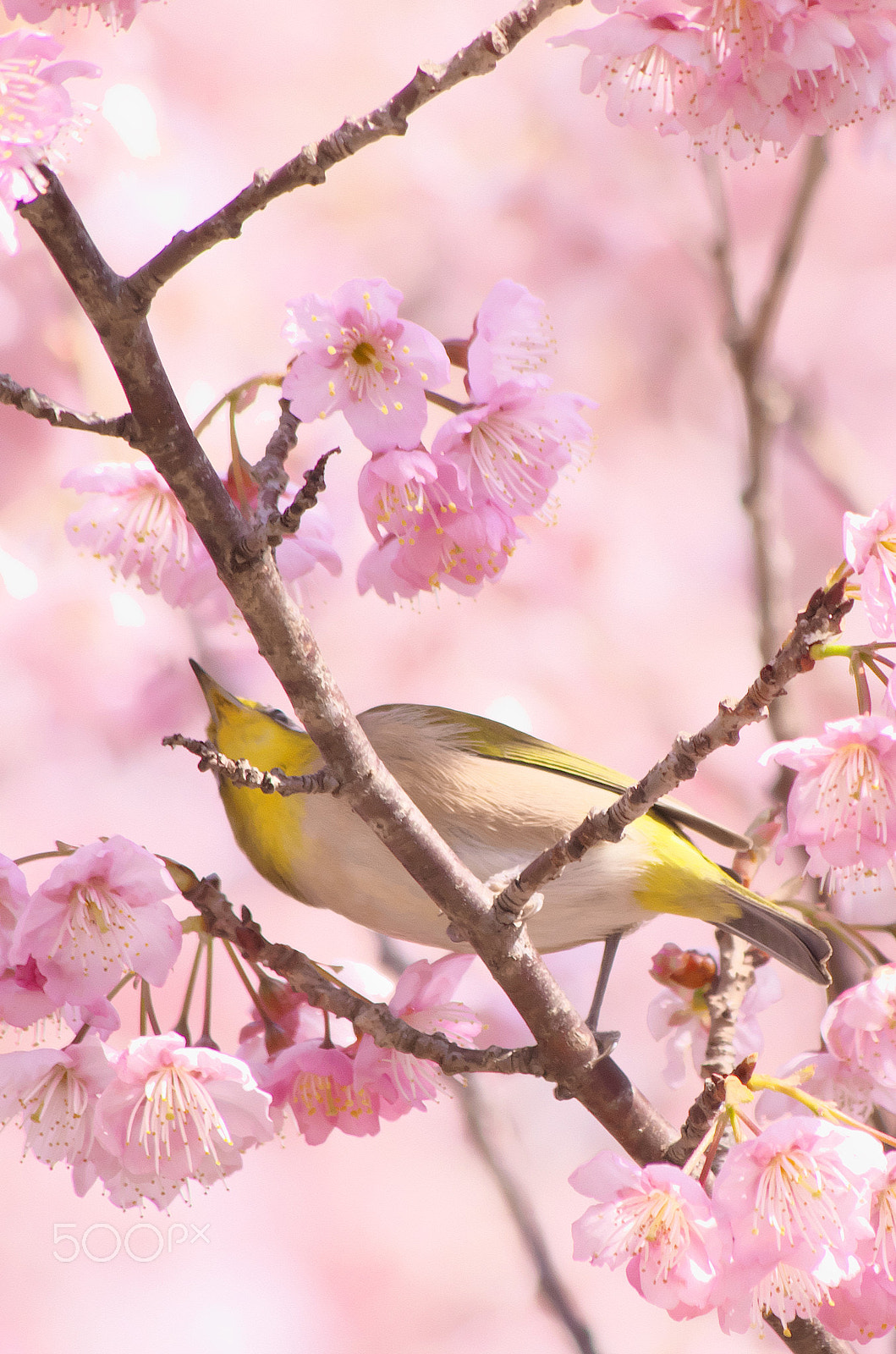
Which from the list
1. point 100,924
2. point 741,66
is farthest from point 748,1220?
point 741,66

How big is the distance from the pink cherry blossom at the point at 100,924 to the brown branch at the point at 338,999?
0.06 meters

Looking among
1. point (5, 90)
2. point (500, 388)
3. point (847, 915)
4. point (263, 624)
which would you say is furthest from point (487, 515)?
point (847, 915)

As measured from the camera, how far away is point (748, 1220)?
2.87ft

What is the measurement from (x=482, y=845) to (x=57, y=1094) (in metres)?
0.49

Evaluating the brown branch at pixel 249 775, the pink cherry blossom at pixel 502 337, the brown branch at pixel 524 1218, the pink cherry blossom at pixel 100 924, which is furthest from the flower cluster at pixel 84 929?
the brown branch at pixel 524 1218

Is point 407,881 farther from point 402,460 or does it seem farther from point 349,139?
point 349,139

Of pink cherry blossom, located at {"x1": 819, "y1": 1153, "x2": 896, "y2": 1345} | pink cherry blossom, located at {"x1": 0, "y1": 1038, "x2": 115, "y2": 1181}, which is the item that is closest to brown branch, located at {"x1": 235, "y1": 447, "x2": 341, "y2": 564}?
pink cherry blossom, located at {"x1": 0, "y1": 1038, "x2": 115, "y2": 1181}

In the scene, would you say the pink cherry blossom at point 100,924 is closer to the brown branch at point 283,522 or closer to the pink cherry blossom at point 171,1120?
the pink cherry blossom at point 171,1120

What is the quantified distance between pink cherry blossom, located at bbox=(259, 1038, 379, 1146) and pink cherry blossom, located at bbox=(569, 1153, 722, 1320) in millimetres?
274

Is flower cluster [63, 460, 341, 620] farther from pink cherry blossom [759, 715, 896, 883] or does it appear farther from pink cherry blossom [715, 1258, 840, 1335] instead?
pink cherry blossom [715, 1258, 840, 1335]

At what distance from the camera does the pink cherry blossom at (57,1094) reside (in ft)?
3.19

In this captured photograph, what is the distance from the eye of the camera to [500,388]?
96cm

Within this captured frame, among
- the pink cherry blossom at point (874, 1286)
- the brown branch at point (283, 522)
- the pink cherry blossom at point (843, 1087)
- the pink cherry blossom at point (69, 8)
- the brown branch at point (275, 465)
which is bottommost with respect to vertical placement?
the pink cherry blossom at point (874, 1286)

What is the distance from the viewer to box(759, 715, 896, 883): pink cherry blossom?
2.88 ft
